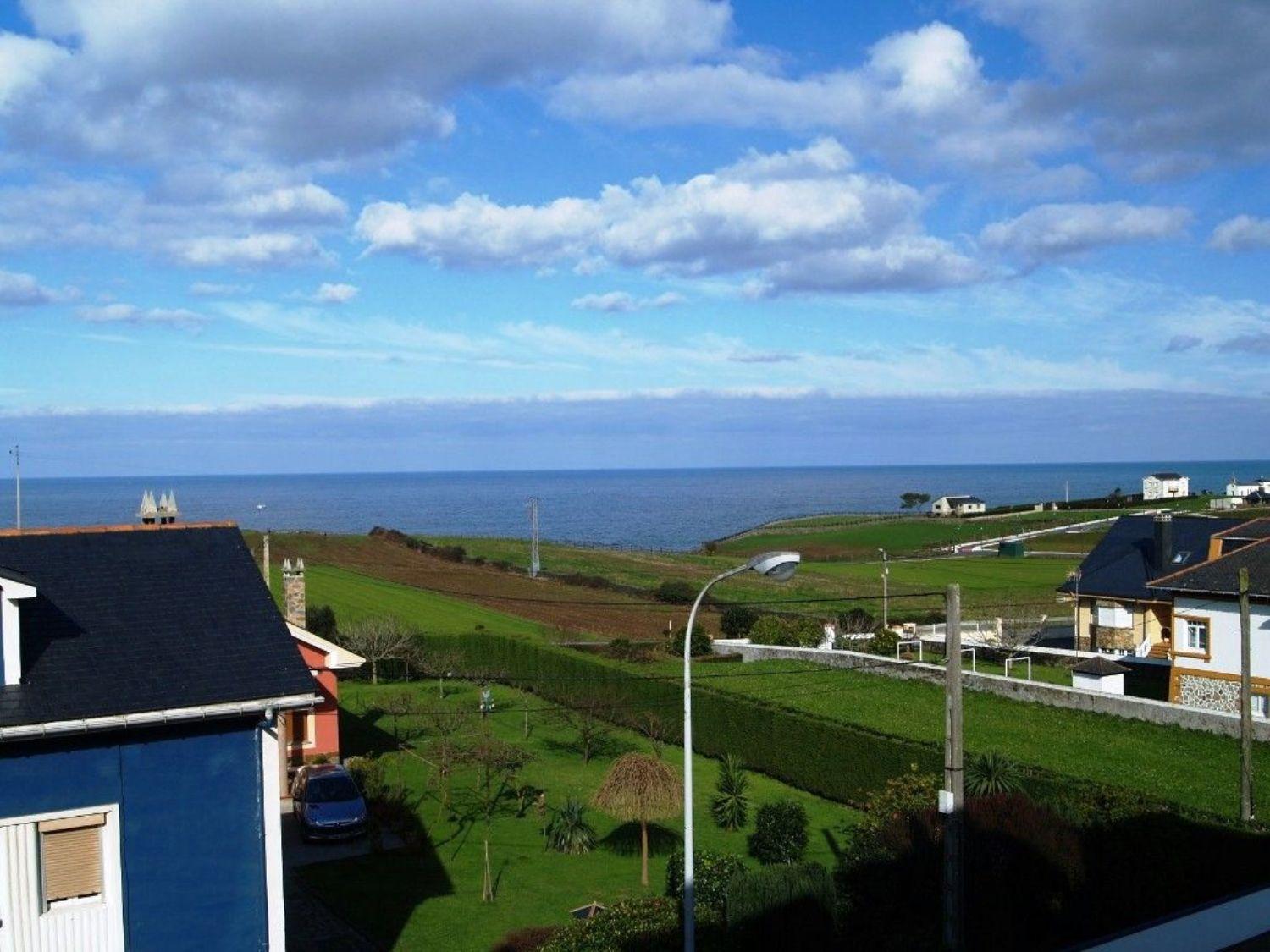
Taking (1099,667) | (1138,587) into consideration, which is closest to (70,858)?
(1099,667)

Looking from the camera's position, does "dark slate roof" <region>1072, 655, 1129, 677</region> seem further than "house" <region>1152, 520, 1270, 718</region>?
Yes

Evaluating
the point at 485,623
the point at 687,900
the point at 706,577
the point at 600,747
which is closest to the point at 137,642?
the point at 687,900

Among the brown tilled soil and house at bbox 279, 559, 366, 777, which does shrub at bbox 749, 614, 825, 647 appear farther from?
house at bbox 279, 559, 366, 777

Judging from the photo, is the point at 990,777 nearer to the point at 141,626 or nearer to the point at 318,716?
the point at 141,626

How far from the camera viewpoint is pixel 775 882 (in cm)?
1509

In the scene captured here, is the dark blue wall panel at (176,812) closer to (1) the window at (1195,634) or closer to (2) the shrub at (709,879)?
(2) the shrub at (709,879)

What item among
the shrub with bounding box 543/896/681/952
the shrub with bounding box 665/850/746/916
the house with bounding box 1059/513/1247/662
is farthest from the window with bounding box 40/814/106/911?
the house with bounding box 1059/513/1247/662

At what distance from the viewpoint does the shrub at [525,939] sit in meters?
16.6

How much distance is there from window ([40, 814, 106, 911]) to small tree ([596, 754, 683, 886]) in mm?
12727

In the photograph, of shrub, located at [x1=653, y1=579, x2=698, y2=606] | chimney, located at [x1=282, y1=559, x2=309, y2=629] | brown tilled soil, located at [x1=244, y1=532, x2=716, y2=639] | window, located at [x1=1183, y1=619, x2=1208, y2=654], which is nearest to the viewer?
window, located at [x1=1183, y1=619, x2=1208, y2=654]

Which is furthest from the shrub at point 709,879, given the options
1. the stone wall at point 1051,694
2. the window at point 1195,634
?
the window at point 1195,634

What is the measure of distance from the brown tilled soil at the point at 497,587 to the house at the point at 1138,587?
54.8 feet

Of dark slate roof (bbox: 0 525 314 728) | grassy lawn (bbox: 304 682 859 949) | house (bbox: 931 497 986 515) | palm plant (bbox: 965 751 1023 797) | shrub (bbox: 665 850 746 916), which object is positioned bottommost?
grassy lawn (bbox: 304 682 859 949)

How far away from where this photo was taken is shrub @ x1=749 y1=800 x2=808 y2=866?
22.6m
